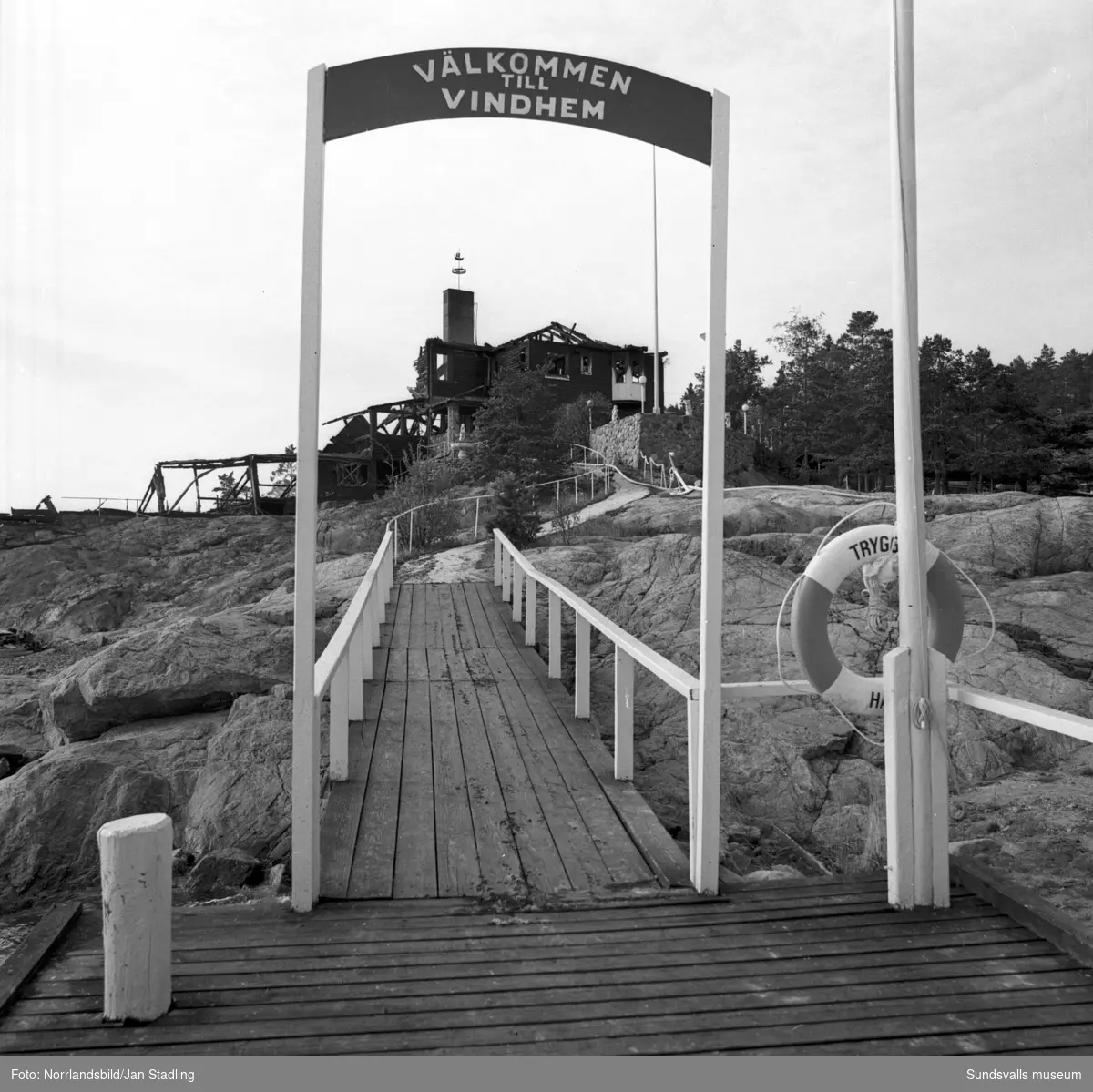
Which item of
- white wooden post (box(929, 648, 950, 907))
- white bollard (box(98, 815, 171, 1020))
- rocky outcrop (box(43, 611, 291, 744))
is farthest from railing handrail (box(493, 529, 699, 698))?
rocky outcrop (box(43, 611, 291, 744))

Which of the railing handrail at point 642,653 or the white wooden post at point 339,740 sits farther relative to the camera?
the white wooden post at point 339,740

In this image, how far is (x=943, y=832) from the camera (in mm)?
3480

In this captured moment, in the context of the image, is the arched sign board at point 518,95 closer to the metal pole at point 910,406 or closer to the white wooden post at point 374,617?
the metal pole at point 910,406

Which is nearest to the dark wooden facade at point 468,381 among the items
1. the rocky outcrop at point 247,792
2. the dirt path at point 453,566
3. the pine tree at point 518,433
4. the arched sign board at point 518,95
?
the pine tree at point 518,433

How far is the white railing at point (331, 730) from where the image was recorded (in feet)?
11.3

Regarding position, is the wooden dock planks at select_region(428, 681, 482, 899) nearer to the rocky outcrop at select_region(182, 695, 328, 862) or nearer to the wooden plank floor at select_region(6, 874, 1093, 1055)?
the wooden plank floor at select_region(6, 874, 1093, 1055)

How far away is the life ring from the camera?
12.1ft

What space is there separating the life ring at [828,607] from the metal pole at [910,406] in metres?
0.17

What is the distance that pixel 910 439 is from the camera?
3496mm

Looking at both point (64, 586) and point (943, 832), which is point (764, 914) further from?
point (64, 586)

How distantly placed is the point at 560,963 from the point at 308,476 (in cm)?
194

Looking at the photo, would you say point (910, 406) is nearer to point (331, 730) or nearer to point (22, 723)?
point (331, 730)

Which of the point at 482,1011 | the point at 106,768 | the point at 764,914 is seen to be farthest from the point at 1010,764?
the point at 106,768

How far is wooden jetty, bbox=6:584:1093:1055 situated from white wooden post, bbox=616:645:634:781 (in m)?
0.44
